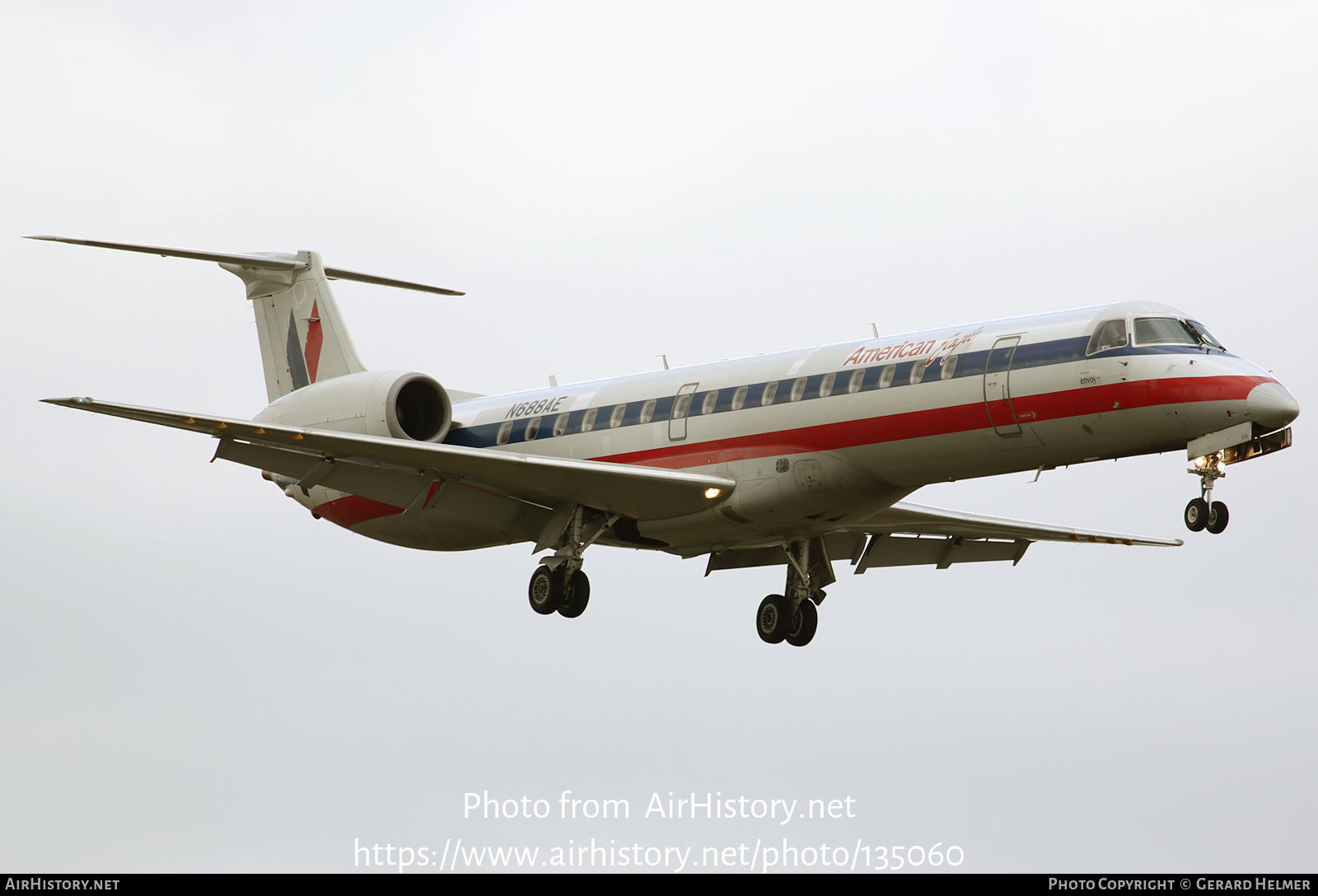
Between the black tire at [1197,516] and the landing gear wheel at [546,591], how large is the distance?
335 inches

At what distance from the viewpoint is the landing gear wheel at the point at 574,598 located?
22.3 m

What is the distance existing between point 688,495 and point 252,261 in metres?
10.1

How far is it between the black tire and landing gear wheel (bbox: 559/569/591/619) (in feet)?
27.2

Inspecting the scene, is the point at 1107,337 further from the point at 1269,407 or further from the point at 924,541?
the point at 924,541

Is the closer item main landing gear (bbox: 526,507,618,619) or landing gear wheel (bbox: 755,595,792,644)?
main landing gear (bbox: 526,507,618,619)

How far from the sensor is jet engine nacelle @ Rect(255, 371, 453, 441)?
23781mm

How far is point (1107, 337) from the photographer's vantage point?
62.2ft

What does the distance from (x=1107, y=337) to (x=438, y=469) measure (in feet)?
29.3

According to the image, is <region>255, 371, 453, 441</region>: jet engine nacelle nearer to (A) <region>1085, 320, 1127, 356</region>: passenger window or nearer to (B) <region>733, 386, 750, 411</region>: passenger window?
(B) <region>733, 386, 750, 411</region>: passenger window

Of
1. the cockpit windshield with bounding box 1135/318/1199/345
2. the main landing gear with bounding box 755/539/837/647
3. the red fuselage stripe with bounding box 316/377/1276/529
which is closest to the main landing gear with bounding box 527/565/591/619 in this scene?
the red fuselage stripe with bounding box 316/377/1276/529

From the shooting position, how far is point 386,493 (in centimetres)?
2302

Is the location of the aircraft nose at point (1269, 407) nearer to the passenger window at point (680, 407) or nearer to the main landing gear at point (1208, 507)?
the main landing gear at point (1208, 507)

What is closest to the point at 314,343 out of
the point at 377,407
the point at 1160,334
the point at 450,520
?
the point at 377,407

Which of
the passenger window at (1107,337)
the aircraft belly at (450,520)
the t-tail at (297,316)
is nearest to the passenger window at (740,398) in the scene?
the aircraft belly at (450,520)
